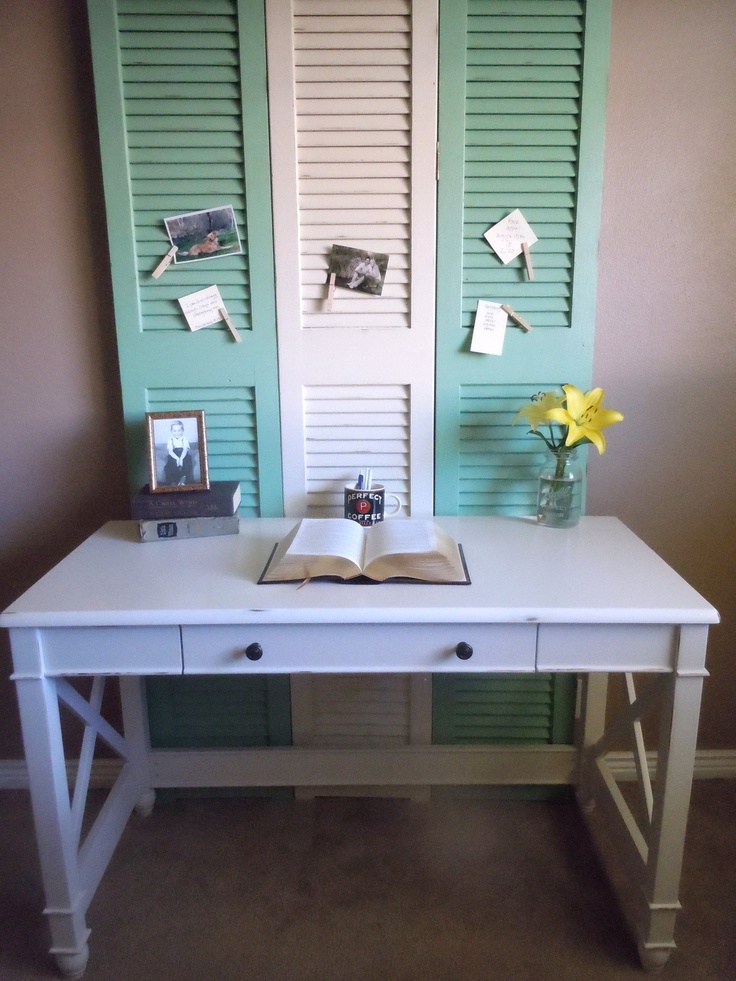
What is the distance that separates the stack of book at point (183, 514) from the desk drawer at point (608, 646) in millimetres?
697

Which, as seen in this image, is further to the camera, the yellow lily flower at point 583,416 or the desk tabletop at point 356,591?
the yellow lily flower at point 583,416

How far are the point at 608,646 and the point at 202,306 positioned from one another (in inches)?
42.7

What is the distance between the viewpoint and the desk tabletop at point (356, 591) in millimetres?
1116

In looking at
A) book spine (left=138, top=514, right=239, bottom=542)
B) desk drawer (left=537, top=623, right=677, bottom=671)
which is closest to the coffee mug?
book spine (left=138, top=514, right=239, bottom=542)

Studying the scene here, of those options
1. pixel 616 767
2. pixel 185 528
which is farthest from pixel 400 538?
pixel 616 767

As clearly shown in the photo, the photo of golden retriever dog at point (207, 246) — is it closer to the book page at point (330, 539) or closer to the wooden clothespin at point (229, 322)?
the wooden clothespin at point (229, 322)

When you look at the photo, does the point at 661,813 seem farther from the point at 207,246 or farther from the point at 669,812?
the point at 207,246

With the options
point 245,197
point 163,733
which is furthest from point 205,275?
point 163,733

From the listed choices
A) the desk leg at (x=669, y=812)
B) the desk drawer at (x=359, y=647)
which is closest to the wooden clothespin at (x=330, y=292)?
the desk drawer at (x=359, y=647)

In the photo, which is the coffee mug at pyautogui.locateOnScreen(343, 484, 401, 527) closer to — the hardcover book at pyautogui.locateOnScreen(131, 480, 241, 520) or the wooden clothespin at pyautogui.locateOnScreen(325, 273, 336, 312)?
the hardcover book at pyautogui.locateOnScreen(131, 480, 241, 520)

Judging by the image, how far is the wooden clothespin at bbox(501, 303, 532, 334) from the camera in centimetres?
150

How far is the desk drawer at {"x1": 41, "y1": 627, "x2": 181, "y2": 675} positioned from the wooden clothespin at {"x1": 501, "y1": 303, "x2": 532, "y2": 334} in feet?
3.16

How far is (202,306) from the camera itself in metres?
1.50

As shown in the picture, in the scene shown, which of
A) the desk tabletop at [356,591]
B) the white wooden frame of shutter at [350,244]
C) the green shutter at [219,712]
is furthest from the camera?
the green shutter at [219,712]
